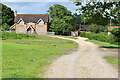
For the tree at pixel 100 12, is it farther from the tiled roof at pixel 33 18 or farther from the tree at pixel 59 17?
the tiled roof at pixel 33 18

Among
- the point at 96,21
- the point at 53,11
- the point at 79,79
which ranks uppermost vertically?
the point at 53,11

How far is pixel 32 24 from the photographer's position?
A: 6056 centimetres

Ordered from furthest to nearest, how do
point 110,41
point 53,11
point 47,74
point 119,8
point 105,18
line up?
A: point 53,11 < point 110,41 < point 105,18 < point 119,8 < point 47,74

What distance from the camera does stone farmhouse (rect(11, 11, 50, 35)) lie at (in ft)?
195

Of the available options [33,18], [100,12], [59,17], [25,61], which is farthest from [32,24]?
[25,61]

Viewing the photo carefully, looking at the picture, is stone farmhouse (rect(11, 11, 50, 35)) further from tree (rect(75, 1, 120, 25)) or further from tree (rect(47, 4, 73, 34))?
tree (rect(75, 1, 120, 25))

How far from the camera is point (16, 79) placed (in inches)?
279

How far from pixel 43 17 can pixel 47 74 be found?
52.8m

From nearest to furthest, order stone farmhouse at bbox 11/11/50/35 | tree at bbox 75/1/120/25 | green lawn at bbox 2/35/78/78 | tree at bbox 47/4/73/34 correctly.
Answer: green lawn at bbox 2/35/78/78 → tree at bbox 75/1/120/25 → tree at bbox 47/4/73/34 → stone farmhouse at bbox 11/11/50/35

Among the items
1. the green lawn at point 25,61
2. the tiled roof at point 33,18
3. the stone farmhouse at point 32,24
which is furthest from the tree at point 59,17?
the green lawn at point 25,61

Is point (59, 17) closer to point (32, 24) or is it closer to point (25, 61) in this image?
point (32, 24)

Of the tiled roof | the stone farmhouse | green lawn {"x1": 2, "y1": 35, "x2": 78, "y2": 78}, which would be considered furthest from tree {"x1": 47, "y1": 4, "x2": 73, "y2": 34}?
green lawn {"x1": 2, "y1": 35, "x2": 78, "y2": 78}

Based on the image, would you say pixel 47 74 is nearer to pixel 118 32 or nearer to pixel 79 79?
pixel 79 79

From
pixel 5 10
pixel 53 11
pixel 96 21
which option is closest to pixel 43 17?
pixel 53 11
